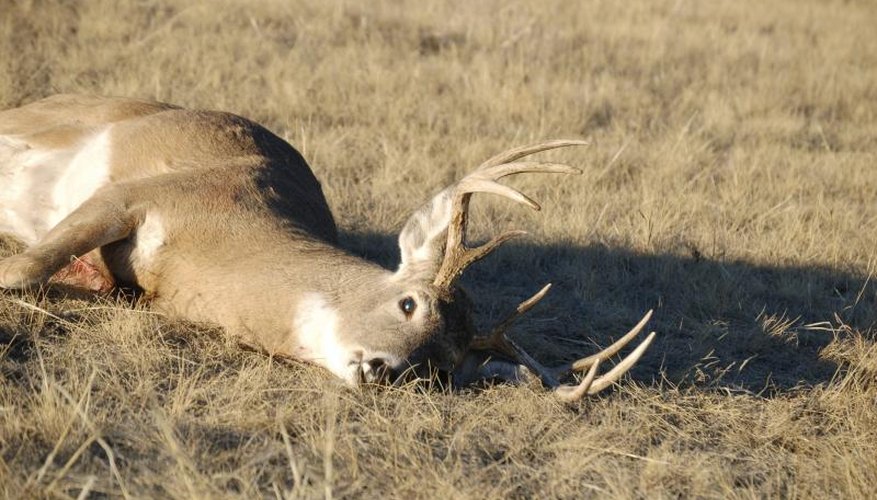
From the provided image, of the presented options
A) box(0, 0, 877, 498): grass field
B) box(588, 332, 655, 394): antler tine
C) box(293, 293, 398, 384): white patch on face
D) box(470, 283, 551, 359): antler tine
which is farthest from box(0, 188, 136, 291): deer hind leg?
box(588, 332, 655, 394): antler tine

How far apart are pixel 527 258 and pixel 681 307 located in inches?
36.5

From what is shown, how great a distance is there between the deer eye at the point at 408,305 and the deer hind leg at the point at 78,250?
127 centimetres

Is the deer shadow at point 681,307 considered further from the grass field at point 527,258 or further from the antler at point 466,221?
the antler at point 466,221

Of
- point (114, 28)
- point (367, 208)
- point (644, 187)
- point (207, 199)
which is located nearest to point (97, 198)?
point (207, 199)

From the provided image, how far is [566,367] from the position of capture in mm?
4234

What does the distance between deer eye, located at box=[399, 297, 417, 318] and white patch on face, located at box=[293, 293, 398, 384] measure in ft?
0.62

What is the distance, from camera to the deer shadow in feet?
16.4

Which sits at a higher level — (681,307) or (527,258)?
(527,258)

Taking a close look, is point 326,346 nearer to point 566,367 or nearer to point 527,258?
point 566,367

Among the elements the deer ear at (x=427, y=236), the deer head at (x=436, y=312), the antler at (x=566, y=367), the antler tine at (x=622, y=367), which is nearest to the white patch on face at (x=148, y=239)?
the deer head at (x=436, y=312)

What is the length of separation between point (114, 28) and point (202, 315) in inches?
221

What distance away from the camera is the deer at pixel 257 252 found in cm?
394

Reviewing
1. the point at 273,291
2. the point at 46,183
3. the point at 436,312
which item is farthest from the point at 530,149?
the point at 46,183

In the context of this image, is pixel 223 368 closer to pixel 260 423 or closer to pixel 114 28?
pixel 260 423
